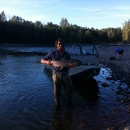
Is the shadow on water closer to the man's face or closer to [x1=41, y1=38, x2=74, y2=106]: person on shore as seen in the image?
[x1=41, y1=38, x2=74, y2=106]: person on shore

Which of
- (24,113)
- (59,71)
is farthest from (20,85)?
(59,71)

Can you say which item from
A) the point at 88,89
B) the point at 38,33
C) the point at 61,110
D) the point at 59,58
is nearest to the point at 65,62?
the point at 59,58

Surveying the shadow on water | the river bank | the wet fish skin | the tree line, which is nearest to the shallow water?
the shadow on water

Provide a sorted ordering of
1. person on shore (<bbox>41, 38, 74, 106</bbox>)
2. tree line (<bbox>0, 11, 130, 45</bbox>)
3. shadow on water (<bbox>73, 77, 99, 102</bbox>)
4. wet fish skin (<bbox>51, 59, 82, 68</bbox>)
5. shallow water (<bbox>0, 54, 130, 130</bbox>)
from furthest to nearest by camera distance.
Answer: tree line (<bbox>0, 11, 130, 45</bbox>) < shadow on water (<bbox>73, 77, 99, 102</bbox>) < person on shore (<bbox>41, 38, 74, 106</bbox>) < wet fish skin (<bbox>51, 59, 82, 68</bbox>) < shallow water (<bbox>0, 54, 130, 130</bbox>)

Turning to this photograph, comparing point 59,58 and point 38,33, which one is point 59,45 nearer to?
point 59,58

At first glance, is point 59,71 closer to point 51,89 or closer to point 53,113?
point 53,113

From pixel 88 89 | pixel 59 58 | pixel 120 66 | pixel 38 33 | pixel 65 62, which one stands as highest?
pixel 38 33

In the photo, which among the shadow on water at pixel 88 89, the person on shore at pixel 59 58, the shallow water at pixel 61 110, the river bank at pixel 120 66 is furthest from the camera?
the river bank at pixel 120 66

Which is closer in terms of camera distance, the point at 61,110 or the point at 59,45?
the point at 59,45

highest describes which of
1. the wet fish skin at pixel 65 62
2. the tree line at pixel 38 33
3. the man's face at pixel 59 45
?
the tree line at pixel 38 33

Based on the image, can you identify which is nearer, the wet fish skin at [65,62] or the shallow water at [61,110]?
the shallow water at [61,110]

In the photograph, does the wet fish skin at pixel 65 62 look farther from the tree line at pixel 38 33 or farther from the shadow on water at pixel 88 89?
the tree line at pixel 38 33

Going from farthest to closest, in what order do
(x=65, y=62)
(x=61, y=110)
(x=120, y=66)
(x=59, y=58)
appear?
(x=120, y=66) < (x=61, y=110) < (x=59, y=58) < (x=65, y=62)

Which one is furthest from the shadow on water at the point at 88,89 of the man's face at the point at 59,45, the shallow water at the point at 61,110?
the man's face at the point at 59,45
